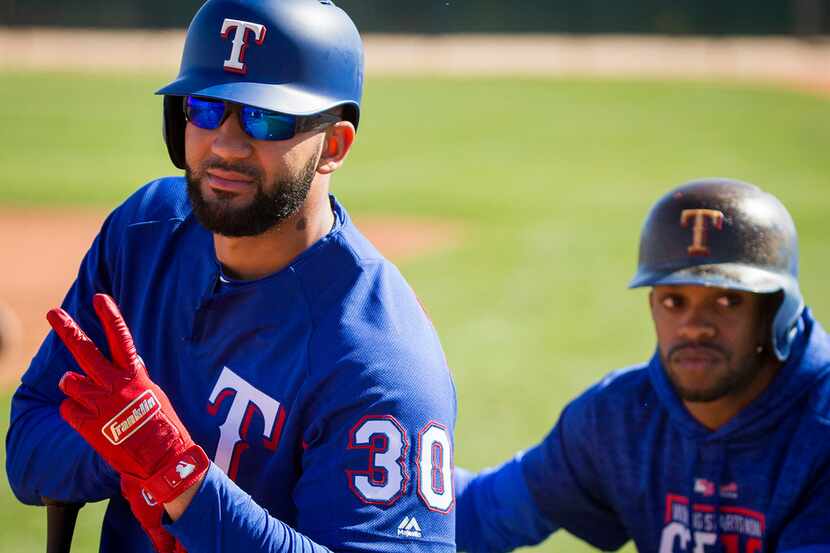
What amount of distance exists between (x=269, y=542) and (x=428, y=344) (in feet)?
1.93

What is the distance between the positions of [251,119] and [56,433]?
89 cm

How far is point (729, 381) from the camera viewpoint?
3.59m

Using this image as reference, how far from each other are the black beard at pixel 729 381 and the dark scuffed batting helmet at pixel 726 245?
94mm

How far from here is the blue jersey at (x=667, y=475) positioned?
347 cm

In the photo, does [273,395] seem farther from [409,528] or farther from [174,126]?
[174,126]

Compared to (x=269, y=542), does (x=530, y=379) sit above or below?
below

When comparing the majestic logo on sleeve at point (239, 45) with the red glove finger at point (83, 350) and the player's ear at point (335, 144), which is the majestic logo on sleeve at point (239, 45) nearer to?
the player's ear at point (335, 144)

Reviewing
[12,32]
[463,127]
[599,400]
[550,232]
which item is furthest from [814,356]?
[12,32]

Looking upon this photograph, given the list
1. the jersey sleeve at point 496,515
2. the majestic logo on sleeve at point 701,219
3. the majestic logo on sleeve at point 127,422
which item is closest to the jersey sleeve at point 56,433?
the majestic logo on sleeve at point 127,422

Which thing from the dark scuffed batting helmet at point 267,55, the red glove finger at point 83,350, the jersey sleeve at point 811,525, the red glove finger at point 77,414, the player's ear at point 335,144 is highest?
the dark scuffed batting helmet at point 267,55

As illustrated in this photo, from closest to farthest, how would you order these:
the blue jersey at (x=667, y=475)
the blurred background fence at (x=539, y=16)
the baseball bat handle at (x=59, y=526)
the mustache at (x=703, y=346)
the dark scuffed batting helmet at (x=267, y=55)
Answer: the dark scuffed batting helmet at (x=267, y=55) → the baseball bat handle at (x=59, y=526) → the blue jersey at (x=667, y=475) → the mustache at (x=703, y=346) → the blurred background fence at (x=539, y=16)

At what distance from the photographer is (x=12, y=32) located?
1467 inches

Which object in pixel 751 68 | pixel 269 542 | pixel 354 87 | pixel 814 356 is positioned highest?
pixel 751 68

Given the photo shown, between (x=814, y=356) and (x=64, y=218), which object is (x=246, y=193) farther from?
(x=64, y=218)
